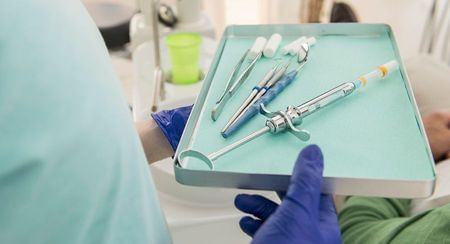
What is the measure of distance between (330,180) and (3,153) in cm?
28

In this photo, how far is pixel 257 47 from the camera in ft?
2.18

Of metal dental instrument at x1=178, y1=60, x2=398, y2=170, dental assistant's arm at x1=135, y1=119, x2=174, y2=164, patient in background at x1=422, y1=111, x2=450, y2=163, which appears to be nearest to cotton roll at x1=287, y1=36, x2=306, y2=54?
metal dental instrument at x1=178, y1=60, x2=398, y2=170

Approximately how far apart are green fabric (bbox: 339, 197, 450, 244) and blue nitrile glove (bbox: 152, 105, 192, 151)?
350 mm

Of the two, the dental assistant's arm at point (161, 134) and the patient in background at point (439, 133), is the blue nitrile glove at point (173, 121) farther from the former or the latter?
the patient in background at point (439, 133)

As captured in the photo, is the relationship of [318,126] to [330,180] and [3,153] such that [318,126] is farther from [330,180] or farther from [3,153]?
[3,153]

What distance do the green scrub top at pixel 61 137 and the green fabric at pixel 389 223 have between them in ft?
1.40

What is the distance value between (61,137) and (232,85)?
267mm

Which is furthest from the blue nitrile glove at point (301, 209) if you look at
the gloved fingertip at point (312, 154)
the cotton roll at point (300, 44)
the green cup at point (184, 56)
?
the green cup at point (184, 56)

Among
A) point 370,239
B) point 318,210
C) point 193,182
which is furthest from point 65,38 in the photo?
point 370,239

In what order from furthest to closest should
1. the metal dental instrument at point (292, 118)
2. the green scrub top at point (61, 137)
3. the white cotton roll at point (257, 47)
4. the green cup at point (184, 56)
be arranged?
1. the green cup at point (184, 56)
2. the white cotton roll at point (257, 47)
3. the metal dental instrument at point (292, 118)
4. the green scrub top at point (61, 137)

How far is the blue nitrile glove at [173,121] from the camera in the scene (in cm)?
69

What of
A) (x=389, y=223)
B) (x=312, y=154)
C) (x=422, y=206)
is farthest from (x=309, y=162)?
(x=422, y=206)

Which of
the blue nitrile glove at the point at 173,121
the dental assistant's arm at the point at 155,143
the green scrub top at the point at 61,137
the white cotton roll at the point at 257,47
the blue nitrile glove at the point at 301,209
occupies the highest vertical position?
the green scrub top at the point at 61,137

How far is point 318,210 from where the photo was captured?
49 centimetres
